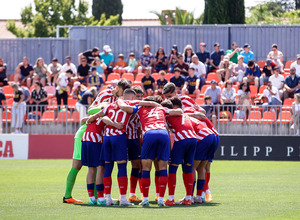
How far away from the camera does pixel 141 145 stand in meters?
12.4

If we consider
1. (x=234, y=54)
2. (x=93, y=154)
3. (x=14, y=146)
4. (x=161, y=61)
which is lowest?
(x=14, y=146)

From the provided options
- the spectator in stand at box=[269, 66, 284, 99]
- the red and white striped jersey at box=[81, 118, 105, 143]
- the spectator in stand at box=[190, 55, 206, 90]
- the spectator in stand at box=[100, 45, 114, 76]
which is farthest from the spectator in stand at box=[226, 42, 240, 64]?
the red and white striped jersey at box=[81, 118, 105, 143]

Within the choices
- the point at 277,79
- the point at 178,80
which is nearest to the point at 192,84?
the point at 178,80

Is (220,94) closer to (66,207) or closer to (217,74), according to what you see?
(217,74)

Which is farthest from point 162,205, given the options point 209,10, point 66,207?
point 209,10

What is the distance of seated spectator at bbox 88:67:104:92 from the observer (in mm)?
25719

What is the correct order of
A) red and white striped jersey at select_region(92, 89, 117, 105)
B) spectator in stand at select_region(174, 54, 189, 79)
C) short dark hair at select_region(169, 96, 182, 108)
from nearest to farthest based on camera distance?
short dark hair at select_region(169, 96, 182, 108) < red and white striped jersey at select_region(92, 89, 117, 105) < spectator in stand at select_region(174, 54, 189, 79)

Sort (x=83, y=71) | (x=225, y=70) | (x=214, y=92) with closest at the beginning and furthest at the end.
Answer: (x=214, y=92), (x=225, y=70), (x=83, y=71)

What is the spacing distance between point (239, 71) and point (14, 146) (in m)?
8.87

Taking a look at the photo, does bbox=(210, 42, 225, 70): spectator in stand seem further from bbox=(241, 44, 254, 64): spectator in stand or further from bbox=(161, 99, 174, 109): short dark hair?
bbox=(161, 99, 174, 109): short dark hair

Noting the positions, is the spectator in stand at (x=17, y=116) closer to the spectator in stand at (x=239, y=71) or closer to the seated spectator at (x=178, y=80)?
the seated spectator at (x=178, y=80)

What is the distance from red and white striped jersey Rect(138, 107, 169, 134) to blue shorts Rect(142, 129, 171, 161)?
0.35ft

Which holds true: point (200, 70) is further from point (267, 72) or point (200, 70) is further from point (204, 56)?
point (267, 72)

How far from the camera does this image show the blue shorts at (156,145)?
37.6ft
